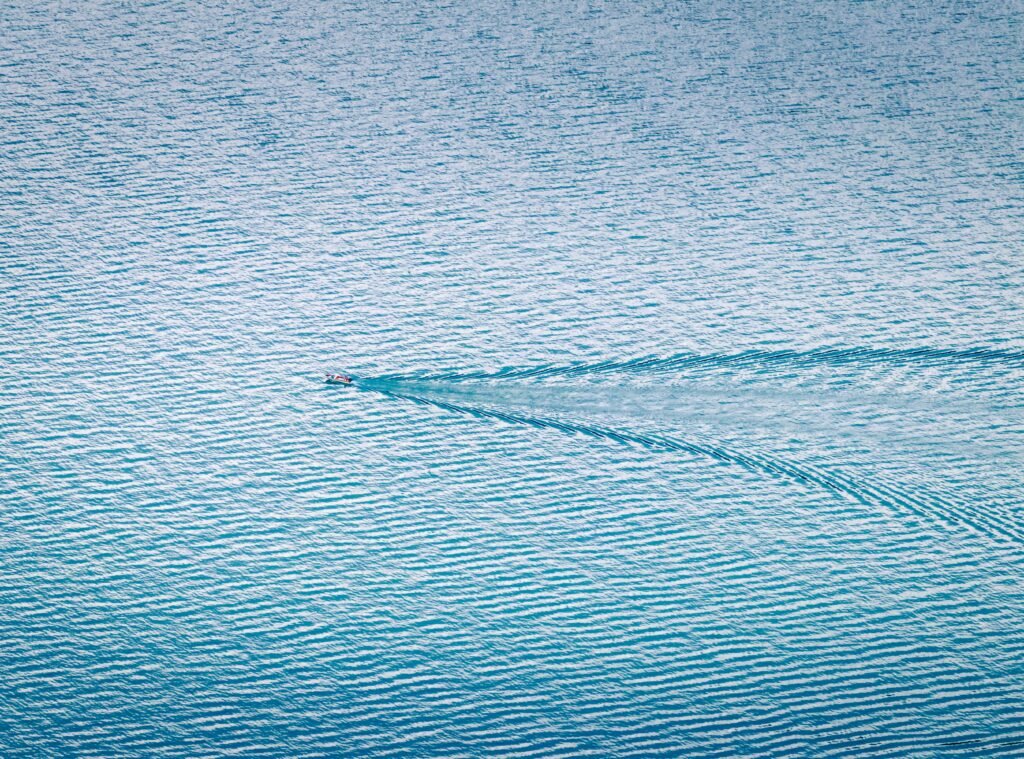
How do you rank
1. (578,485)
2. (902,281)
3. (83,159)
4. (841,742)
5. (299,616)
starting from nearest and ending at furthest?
(841,742) < (299,616) < (578,485) < (902,281) < (83,159)

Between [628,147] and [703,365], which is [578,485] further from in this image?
[628,147]

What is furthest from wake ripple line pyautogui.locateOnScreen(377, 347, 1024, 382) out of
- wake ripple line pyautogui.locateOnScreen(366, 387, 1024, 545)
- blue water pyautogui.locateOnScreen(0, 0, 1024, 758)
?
wake ripple line pyautogui.locateOnScreen(366, 387, 1024, 545)


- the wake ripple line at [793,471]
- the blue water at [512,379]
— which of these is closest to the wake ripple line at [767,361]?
the blue water at [512,379]

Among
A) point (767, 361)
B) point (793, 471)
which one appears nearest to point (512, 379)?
point (767, 361)

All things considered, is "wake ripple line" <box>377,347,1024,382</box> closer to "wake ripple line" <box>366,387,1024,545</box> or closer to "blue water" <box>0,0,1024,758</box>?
"blue water" <box>0,0,1024,758</box>

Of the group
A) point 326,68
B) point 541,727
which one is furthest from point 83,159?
point 541,727
